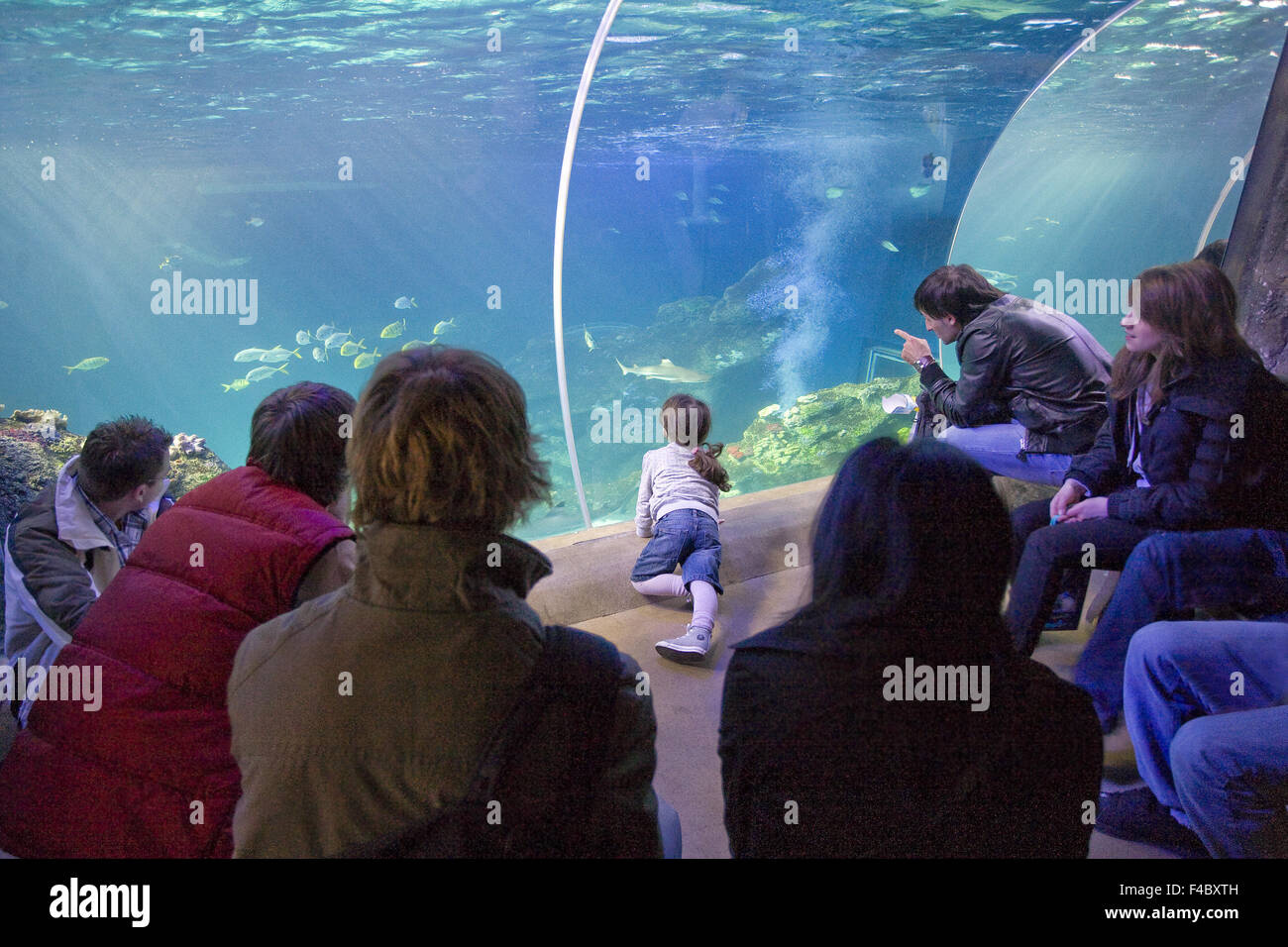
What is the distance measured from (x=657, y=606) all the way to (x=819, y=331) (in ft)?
22.2

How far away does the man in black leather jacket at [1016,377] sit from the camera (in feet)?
11.0

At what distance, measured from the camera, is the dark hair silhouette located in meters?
1.20

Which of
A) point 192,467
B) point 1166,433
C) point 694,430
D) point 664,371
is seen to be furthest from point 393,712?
point 664,371

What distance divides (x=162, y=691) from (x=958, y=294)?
11.5ft

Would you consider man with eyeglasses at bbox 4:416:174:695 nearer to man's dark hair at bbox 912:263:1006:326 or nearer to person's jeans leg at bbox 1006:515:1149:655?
person's jeans leg at bbox 1006:515:1149:655

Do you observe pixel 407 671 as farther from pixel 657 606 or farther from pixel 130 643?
pixel 657 606

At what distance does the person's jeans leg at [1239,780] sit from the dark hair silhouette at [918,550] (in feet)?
2.82

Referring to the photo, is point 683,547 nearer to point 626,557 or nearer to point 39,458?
point 626,557

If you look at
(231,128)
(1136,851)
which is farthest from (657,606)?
(231,128)

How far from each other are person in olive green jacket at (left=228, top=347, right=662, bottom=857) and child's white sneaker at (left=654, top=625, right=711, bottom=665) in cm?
187

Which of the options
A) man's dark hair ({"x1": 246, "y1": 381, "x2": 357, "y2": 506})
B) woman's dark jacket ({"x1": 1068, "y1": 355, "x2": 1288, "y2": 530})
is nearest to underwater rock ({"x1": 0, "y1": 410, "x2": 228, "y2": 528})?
man's dark hair ({"x1": 246, "y1": 381, "x2": 357, "y2": 506})

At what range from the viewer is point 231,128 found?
1459 cm

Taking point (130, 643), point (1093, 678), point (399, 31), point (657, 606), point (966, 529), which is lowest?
point (657, 606)

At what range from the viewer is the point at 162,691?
1459mm
